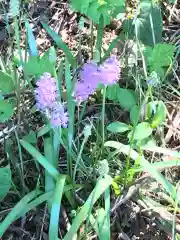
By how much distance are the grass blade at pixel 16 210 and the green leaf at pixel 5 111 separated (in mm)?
213

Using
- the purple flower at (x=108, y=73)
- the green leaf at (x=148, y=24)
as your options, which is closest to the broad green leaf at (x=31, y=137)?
the purple flower at (x=108, y=73)

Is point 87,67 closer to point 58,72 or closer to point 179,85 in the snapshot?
point 58,72

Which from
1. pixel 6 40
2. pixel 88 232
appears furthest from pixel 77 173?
pixel 6 40

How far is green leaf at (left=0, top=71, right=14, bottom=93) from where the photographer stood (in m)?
1.52

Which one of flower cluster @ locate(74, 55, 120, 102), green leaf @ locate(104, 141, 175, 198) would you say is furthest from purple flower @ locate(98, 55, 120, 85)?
green leaf @ locate(104, 141, 175, 198)

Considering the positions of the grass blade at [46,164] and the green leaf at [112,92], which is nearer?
the grass blade at [46,164]

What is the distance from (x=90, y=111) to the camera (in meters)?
1.62

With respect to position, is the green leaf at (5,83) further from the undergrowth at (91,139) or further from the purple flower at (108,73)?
the purple flower at (108,73)

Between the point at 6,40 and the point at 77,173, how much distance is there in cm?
58

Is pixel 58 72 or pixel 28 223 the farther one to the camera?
pixel 58 72

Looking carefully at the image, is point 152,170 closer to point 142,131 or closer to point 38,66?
point 142,131

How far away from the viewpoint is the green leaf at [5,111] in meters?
1.45

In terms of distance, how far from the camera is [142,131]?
1406mm

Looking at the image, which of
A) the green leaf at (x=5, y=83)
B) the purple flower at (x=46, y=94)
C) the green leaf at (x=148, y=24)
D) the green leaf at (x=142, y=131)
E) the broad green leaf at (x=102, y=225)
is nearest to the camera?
the purple flower at (x=46, y=94)
